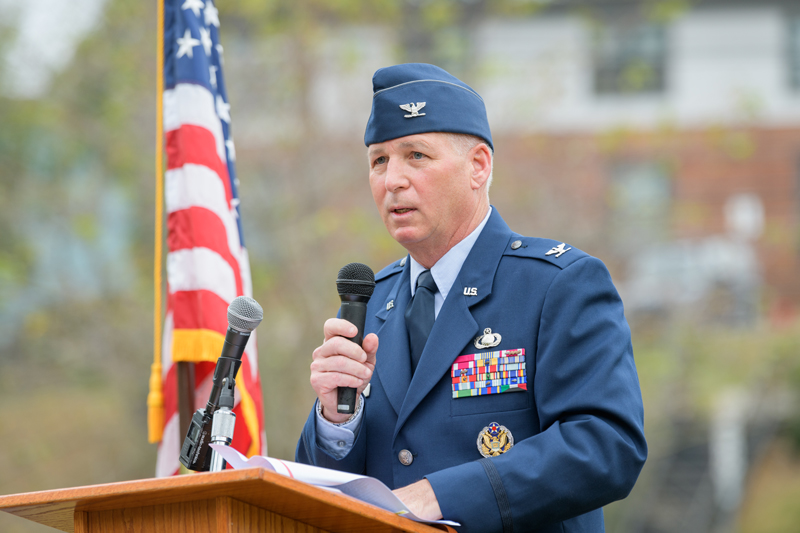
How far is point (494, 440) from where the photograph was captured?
7.06ft

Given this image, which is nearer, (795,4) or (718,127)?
(718,127)

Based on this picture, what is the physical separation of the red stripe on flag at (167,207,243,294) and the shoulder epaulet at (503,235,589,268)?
4.03ft

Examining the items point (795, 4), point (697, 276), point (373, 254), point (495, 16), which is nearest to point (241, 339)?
point (373, 254)

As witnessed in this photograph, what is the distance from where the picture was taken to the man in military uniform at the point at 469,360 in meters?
1.94

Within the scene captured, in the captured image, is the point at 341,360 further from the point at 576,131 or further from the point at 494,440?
the point at 576,131

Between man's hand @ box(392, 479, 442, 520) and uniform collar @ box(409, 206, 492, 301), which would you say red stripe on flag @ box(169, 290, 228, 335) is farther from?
man's hand @ box(392, 479, 442, 520)

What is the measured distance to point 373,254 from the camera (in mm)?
9133

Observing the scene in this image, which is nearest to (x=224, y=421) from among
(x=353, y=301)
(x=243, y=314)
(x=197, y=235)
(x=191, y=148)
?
(x=243, y=314)

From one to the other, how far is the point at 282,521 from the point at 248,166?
25.0 feet

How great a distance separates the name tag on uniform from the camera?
219 centimetres

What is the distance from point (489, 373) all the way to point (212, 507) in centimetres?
83

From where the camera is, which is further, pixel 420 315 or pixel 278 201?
pixel 278 201

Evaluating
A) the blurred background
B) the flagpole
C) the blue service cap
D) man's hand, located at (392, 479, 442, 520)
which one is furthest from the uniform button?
the blurred background

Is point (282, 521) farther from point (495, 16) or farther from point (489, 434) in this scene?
point (495, 16)
